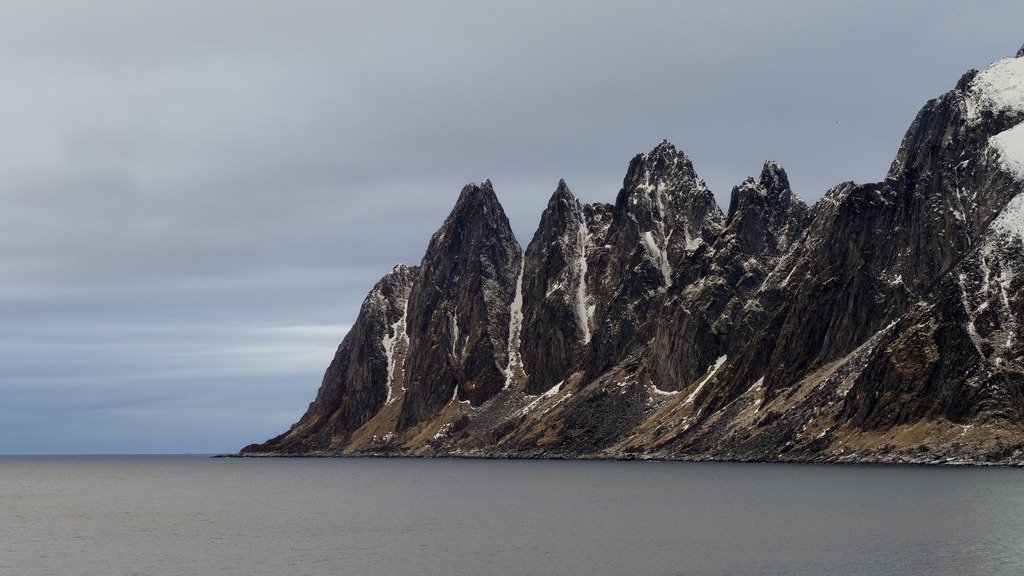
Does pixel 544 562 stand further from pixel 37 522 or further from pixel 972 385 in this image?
pixel 972 385

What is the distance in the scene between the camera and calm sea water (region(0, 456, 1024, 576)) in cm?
8075

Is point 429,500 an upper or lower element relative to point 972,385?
lower

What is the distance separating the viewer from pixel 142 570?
269 ft

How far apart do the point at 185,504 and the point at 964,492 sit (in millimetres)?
103121

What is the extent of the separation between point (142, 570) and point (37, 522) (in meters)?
53.2

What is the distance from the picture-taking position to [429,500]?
154750 mm

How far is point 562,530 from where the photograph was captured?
106 metres

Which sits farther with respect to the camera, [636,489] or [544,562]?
[636,489]

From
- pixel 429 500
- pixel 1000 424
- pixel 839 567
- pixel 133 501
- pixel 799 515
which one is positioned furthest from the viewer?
pixel 1000 424

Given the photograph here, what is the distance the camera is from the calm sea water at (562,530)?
8075 centimetres

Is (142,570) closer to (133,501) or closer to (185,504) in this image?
(185,504)

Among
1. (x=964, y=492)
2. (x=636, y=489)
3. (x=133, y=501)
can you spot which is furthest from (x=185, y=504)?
(x=964, y=492)

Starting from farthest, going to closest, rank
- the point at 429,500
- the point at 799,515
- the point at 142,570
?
the point at 429,500
the point at 799,515
the point at 142,570

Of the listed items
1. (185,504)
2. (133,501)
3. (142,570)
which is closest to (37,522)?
(185,504)
